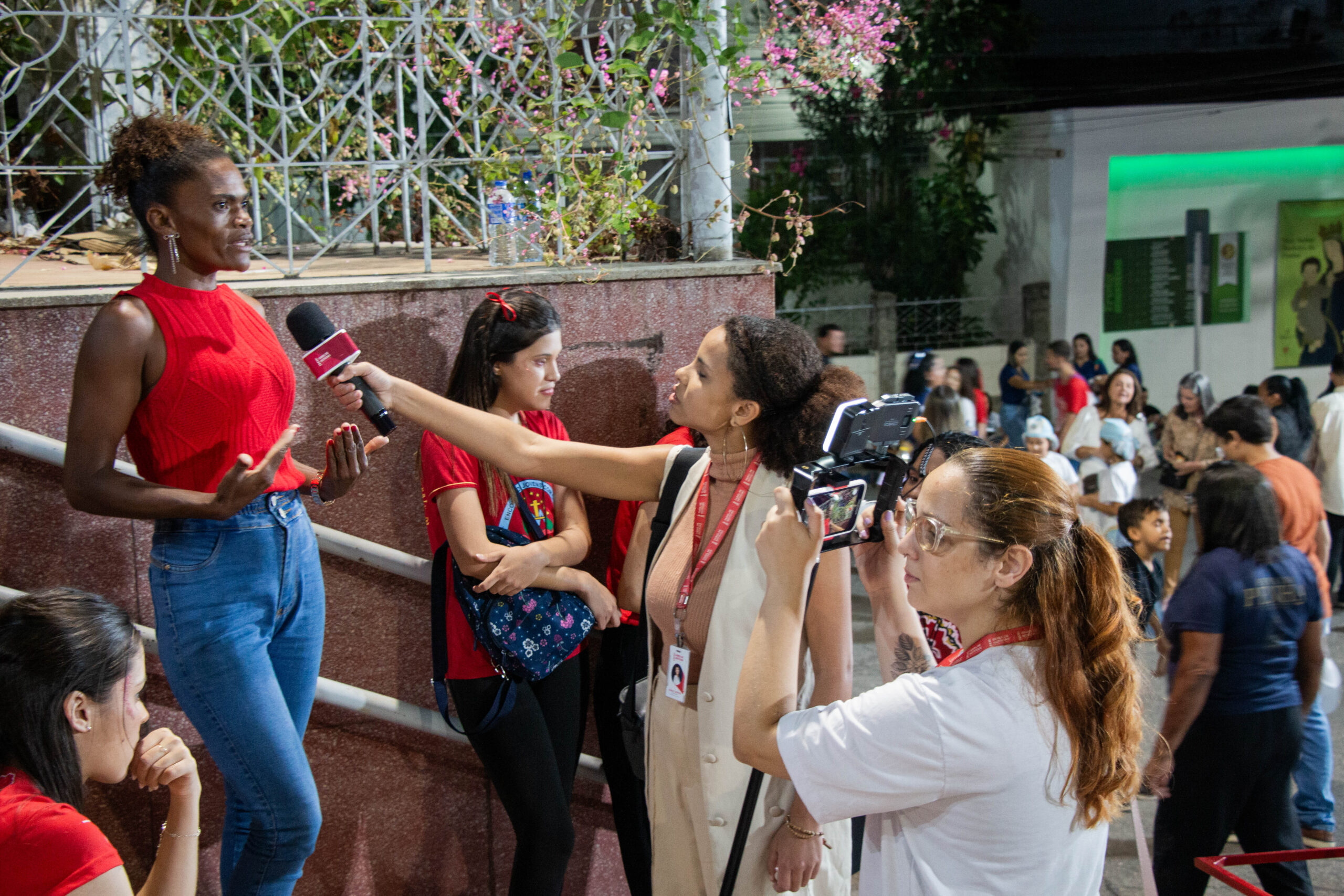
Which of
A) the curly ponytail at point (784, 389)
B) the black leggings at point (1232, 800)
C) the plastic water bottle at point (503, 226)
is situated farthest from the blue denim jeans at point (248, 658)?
the black leggings at point (1232, 800)

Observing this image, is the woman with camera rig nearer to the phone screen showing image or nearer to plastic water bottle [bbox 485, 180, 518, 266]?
the phone screen showing image

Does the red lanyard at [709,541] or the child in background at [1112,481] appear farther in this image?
the child in background at [1112,481]

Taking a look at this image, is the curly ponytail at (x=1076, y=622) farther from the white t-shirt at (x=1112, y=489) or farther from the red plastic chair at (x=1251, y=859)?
the white t-shirt at (x=1112, y=489)

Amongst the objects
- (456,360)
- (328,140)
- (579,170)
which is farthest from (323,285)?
(328,140)

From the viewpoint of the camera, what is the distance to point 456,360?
2.97 m

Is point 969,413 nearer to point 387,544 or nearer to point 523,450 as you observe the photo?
point 387,544

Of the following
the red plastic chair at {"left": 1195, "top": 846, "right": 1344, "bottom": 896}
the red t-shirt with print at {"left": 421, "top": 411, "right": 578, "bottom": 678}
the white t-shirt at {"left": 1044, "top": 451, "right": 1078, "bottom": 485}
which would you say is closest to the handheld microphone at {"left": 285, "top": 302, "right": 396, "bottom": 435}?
the red t-shirt with print at {"left": 421, "top": 411, "right": 578, "bottom": 678}

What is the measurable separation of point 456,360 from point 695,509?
82 centimetres

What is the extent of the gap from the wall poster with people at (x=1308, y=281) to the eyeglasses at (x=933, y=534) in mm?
13298

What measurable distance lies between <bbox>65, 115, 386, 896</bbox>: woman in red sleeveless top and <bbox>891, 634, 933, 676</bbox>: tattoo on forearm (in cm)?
125

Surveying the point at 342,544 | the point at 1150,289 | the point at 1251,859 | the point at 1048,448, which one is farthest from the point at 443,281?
the point at 1150,289

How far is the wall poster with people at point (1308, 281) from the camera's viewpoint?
522 inches

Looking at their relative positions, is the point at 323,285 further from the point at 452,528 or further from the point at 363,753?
the point at 363,753

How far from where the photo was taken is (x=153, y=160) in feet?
7.43
